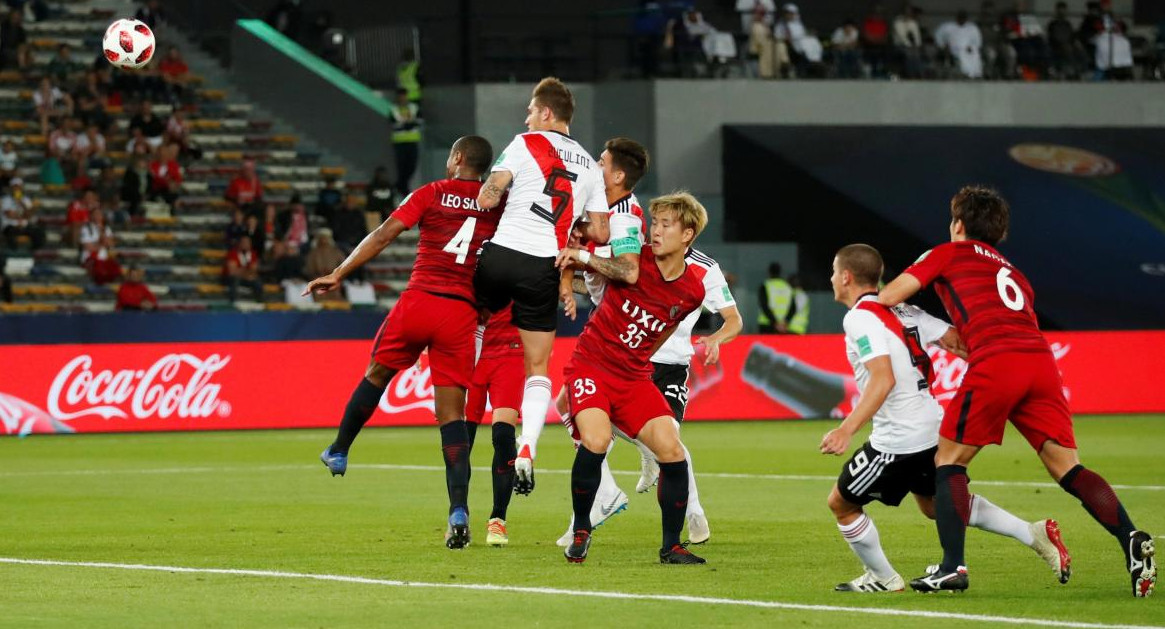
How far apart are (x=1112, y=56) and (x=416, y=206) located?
2856 cm

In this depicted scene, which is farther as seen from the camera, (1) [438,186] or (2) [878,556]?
(1) [438,186]

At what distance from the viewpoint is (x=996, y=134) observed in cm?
3484

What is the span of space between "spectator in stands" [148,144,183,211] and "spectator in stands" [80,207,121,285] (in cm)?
185

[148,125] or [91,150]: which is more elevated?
[148,125]

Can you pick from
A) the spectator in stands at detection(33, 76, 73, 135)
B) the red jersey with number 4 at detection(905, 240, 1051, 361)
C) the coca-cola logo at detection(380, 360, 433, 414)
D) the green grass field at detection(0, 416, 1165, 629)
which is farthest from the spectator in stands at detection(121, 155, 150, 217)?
the red jersey with number 4 at detection(905, 240, 1051, 361)

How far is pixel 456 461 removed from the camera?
1137 centimetres

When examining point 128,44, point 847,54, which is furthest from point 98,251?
point 847,54

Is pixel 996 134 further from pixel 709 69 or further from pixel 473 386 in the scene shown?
pixel 473 386

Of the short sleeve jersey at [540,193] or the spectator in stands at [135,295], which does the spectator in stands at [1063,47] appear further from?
the short sleeve jersey at [540,193]

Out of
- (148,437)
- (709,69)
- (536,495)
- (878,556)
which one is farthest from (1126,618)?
(709,69)

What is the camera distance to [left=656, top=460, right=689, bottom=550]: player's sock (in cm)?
1039

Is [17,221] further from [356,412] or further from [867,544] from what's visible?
[867,544]

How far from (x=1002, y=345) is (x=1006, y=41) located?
29.0m

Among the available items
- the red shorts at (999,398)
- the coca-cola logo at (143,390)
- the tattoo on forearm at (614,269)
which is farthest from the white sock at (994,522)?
the coca-cola logo at (143,390)
